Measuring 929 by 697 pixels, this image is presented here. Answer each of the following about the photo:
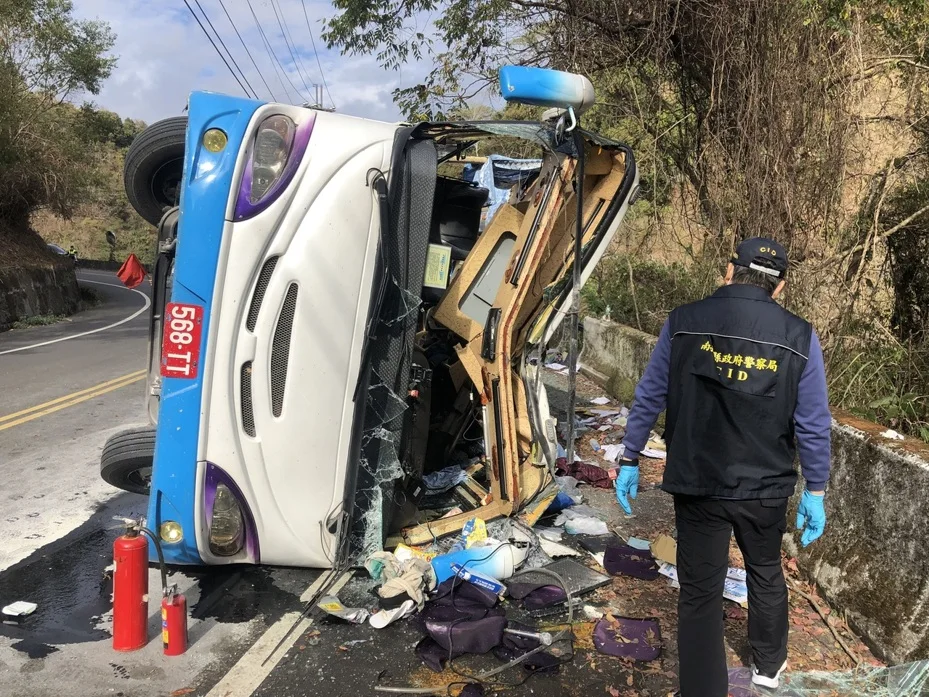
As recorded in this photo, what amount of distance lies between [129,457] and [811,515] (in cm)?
352

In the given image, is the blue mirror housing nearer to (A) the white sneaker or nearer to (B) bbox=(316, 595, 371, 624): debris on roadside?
(B) bbox=(316, 595, 371, 624): debris on roadside

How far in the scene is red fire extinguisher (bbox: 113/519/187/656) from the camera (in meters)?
3.02

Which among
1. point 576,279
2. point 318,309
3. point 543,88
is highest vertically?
point 543,88

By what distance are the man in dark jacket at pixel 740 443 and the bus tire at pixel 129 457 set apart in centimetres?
284

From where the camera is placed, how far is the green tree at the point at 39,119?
1791cm

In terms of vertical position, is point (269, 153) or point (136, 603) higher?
point (269, 153)

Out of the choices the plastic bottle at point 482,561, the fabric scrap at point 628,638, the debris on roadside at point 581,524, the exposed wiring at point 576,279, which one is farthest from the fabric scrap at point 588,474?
the fabric scrap at point 628,638

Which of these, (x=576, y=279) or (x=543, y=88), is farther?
(x=576, y=279)

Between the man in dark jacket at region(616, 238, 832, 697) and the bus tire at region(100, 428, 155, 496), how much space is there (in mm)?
2843

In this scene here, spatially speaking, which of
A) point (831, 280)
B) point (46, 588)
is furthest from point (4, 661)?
point (831, 280)

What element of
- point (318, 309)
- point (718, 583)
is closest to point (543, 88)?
point (318, 309)

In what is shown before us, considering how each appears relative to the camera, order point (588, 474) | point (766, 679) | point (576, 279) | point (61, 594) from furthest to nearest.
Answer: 1. point (588, 474)
2. point (576, 279)
3. point (61, 594)
4. point (766, 679)

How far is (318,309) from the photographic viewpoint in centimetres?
332

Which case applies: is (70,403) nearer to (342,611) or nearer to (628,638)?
(342,611)
